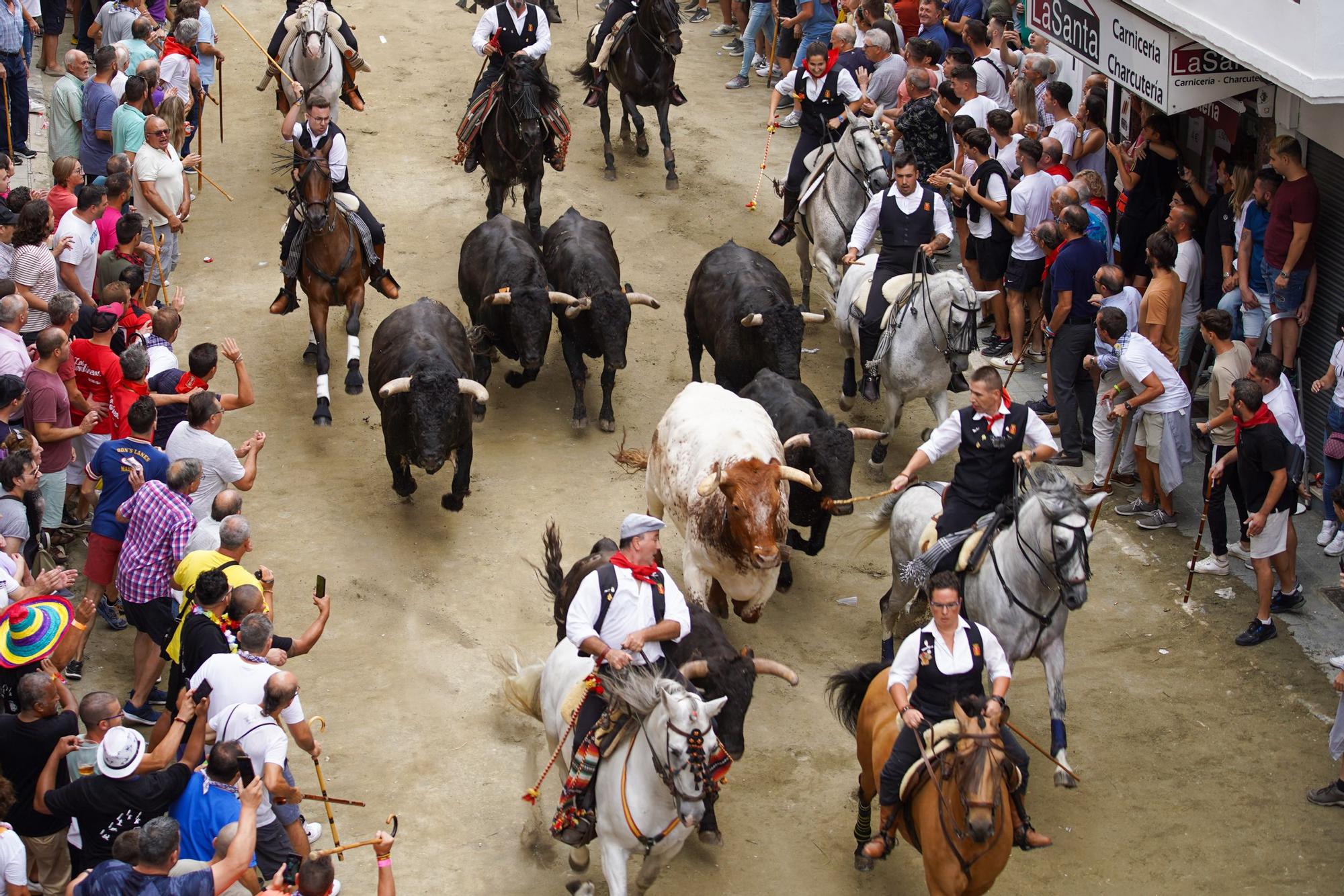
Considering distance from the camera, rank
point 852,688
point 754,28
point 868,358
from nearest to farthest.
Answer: point 852,688 < point 868,358 < point 754,28

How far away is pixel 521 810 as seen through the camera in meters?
9.20

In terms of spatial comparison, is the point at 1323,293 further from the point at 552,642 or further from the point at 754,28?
the point at 754,28

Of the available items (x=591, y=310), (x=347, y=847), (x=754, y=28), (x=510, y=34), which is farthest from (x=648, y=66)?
(x=347, y=847)

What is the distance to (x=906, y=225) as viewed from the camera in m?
13.2

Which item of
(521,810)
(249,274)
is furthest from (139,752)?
(249,274)

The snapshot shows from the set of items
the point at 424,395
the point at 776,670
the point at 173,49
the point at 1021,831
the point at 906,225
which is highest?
the point at 173,49

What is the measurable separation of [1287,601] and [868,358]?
4286 millimetres

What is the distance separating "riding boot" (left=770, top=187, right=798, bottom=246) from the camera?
51.6ft

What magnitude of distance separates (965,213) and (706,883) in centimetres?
833

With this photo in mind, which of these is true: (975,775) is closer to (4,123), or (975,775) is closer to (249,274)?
(249,274)

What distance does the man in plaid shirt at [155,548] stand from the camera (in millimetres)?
9164

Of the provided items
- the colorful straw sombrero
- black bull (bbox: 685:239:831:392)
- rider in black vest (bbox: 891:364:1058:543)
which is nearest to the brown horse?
rider in black vest (bbox: 891:364:1058:543)

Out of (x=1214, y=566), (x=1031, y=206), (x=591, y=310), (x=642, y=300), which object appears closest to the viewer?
(x=1214, y=566)

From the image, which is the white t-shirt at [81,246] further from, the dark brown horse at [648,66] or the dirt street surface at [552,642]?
the dark brown horse at [648,66]
